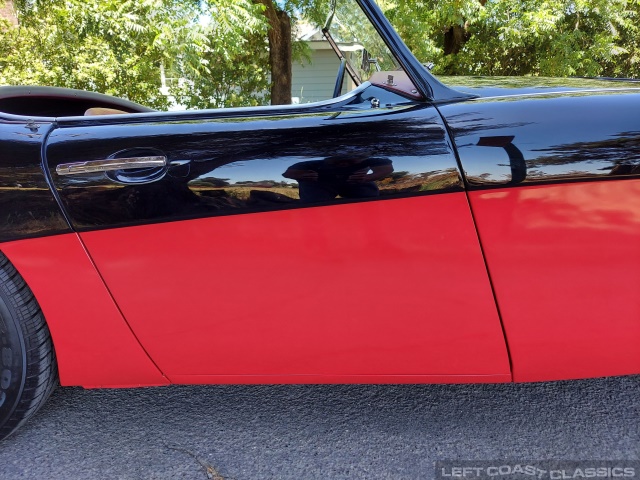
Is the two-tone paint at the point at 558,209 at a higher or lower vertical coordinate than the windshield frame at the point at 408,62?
lower

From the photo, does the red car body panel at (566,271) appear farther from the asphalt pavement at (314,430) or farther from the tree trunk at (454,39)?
the tree trunk at (454,39)

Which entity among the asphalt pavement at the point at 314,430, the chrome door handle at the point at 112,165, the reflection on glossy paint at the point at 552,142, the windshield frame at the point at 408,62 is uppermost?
the windshield frame at the point at 408,62

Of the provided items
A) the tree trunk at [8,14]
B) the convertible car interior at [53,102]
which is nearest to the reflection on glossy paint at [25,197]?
the convertible car interior at [53,102]

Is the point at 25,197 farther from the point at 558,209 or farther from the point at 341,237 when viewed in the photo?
the point at 558,209

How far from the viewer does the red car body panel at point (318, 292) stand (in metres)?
1.40

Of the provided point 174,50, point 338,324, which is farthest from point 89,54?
point 338,324

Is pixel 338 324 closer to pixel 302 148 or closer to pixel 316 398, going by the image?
pixel 302 148

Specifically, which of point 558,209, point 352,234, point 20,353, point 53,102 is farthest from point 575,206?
point 53,102

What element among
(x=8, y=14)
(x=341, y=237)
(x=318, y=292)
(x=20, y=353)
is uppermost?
(x=8, y=14)

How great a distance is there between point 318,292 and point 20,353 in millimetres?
937

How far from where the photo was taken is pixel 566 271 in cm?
140

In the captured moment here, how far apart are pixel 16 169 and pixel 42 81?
6645 millimetres

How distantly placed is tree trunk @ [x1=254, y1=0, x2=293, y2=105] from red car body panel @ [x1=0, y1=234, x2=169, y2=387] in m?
2.64

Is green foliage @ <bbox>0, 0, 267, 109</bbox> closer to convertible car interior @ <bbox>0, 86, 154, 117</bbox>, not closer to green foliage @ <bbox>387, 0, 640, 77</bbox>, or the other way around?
convertible car interior @ <bbox>0, 86, 154, 117</bbox>
